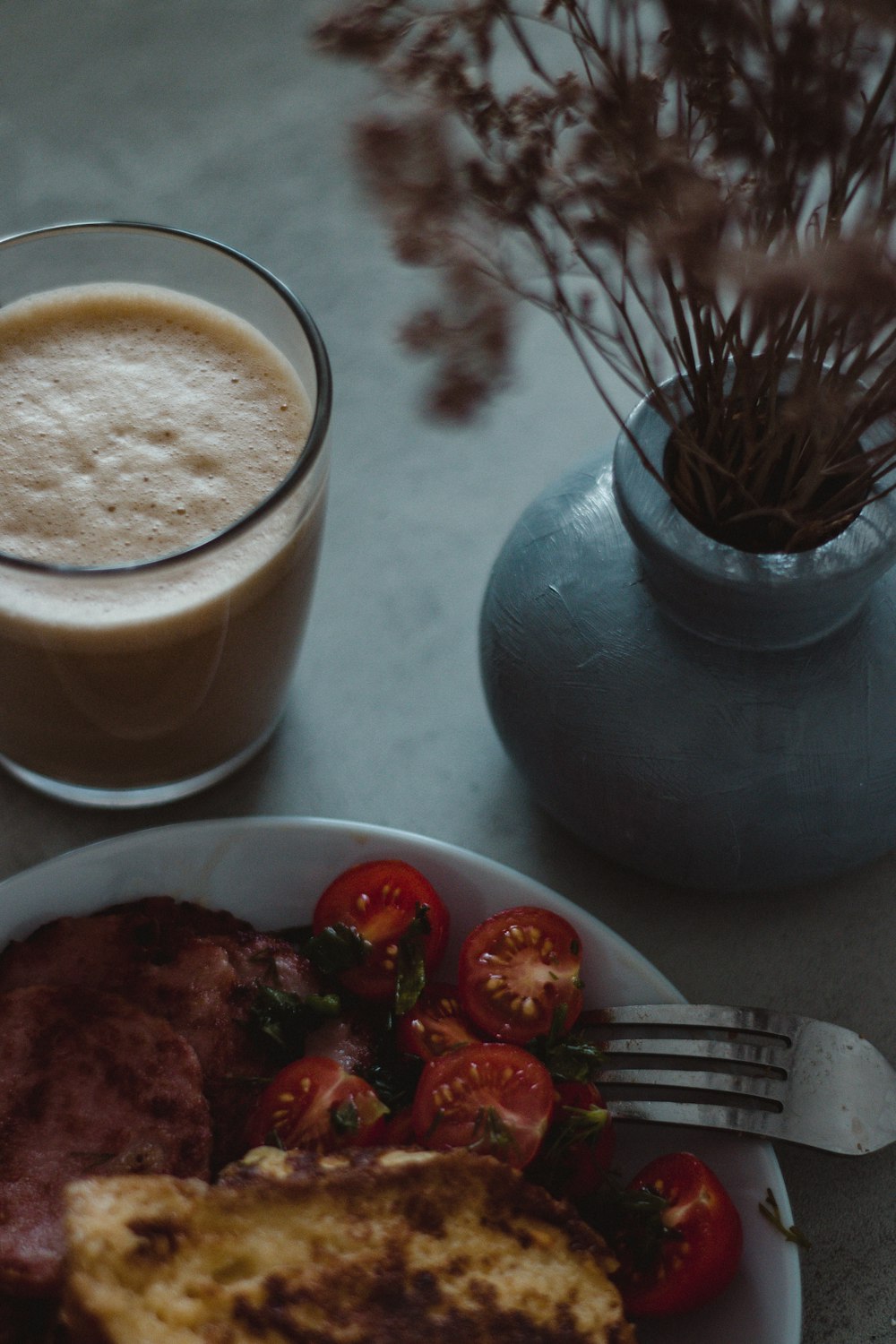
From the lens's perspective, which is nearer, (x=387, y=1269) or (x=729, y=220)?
(x=729, y=220)

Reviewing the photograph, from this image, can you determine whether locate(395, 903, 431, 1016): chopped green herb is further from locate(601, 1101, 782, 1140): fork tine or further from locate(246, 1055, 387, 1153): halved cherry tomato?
locate(601, 1101, 782, 1140): fork tine

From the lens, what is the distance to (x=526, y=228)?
98cm

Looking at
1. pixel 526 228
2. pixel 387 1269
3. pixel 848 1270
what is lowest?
pixel 848 1270

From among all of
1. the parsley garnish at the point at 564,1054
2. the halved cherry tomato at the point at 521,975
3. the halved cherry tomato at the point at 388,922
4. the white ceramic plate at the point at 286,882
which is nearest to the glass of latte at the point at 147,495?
the white ceramic plate at the point at 286,882

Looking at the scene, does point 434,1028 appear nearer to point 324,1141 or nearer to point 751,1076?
point 324,1141

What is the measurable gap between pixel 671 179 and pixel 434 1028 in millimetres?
845

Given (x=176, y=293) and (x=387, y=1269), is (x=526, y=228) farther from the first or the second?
(x=387, y=1269)

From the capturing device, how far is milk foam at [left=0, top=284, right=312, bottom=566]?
4.62ft

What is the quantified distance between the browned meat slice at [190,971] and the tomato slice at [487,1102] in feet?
0.63

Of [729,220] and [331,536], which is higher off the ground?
[729,220]

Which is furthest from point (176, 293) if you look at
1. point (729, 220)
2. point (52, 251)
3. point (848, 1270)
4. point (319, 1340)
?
point (848, 1270)

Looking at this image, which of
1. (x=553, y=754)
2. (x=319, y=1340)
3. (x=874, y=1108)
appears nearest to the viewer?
(x=319, y=1340)

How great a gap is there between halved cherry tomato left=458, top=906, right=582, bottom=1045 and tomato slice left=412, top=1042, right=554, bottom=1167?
5 cm

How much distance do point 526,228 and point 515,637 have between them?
1.89ft
